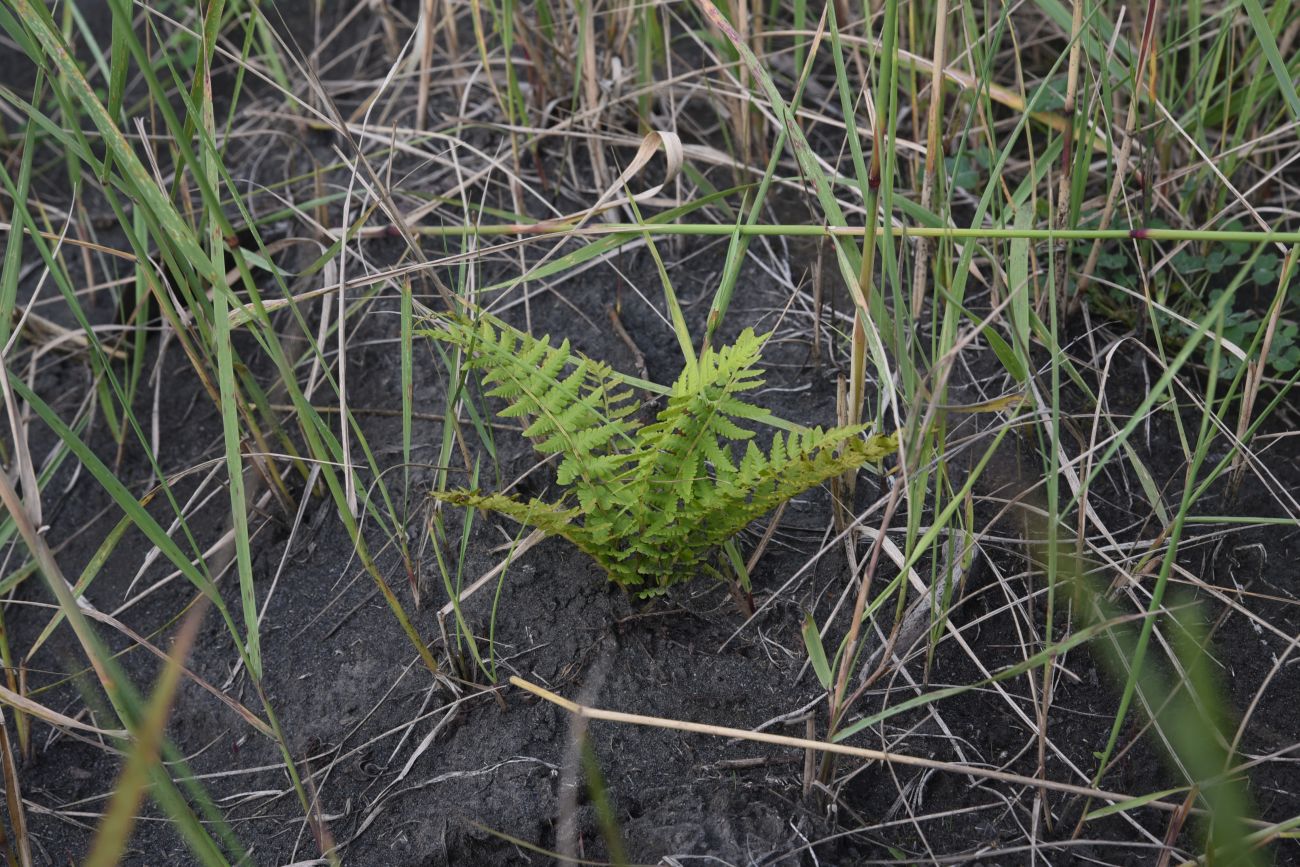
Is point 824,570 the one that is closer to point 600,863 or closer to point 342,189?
point 600,863

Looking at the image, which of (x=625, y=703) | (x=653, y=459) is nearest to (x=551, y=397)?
(x=653, y=459)

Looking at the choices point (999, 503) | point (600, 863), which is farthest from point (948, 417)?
point (600, 863)

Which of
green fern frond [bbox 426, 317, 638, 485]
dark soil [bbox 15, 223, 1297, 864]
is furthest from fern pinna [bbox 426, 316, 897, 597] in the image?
dark soil [bbox 15, 223, 1297, 864]

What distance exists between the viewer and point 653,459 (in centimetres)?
133

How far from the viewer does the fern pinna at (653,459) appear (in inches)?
51.6

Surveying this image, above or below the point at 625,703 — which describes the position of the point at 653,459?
above

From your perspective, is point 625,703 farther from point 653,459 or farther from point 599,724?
point 653,459

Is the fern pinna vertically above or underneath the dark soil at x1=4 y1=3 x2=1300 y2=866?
above

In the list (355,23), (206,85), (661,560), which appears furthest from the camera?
(355,23)

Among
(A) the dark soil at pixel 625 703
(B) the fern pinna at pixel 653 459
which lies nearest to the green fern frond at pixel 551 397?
(B) the fern pinna at pixel 653 459

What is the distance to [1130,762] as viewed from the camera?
1338 millimetres

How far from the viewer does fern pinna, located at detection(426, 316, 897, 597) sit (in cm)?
131

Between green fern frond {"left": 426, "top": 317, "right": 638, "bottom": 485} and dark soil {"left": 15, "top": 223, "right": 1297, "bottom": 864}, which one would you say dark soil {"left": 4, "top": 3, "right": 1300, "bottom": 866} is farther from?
green fern frond {"left": 426, "top": 317, "right": 638, "bottom": 485}

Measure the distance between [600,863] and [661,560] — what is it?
387 millimetres
